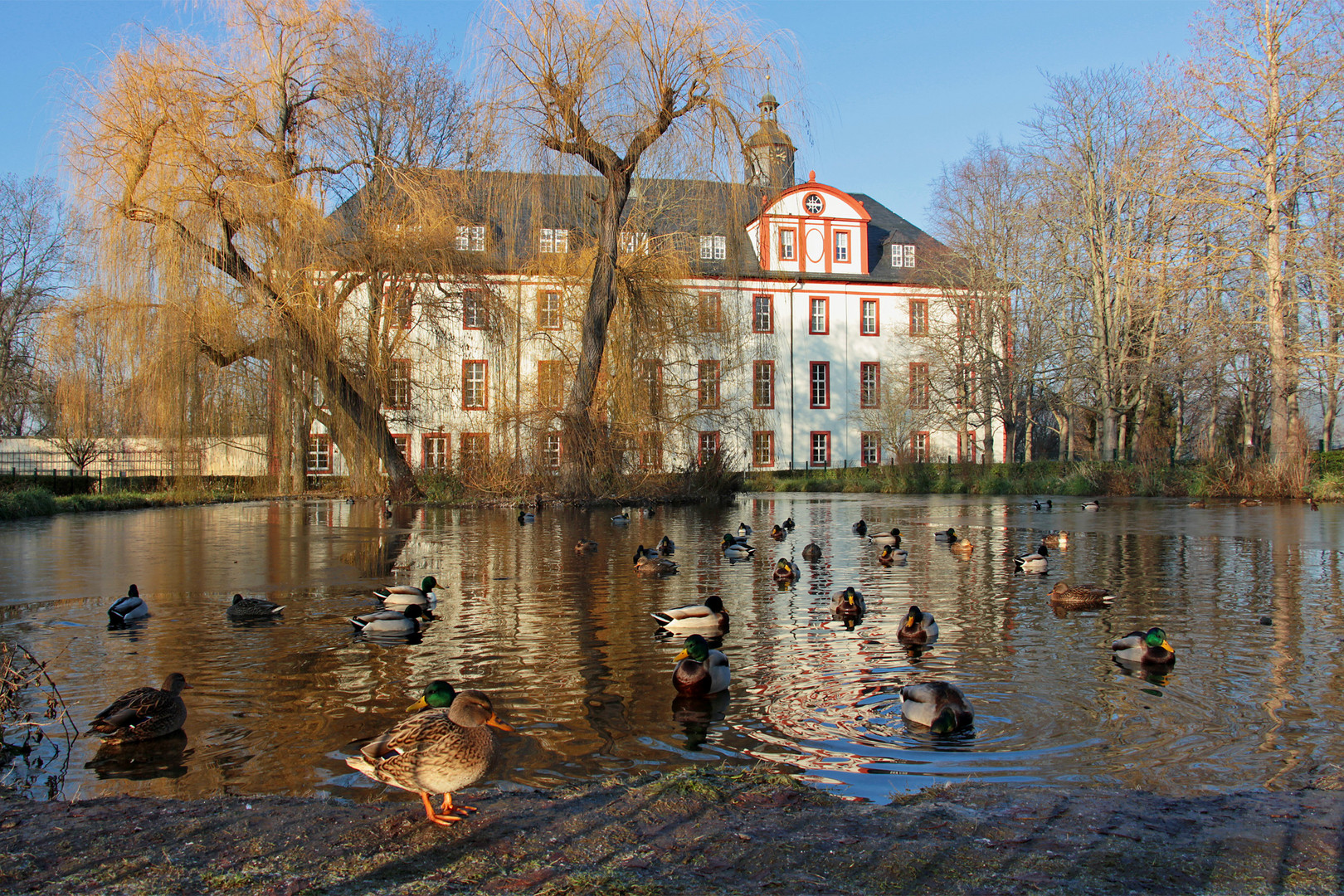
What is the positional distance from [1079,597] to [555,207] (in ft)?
50.5

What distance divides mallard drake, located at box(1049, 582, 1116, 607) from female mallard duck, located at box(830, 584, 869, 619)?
222 centimetres

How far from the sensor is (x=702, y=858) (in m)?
3.74

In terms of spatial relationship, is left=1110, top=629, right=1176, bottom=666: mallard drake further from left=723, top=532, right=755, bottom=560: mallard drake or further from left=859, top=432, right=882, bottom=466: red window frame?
left=859, top=432, right=882, bottom=466: red window frame

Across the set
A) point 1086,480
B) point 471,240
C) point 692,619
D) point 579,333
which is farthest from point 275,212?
point 1086,480

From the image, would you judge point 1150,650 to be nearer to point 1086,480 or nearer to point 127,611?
point 127,611

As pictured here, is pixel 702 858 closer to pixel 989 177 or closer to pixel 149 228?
pixel 149 228

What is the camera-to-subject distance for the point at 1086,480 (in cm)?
3353

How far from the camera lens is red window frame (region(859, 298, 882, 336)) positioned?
164 ft

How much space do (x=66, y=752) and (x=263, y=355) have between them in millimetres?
16181

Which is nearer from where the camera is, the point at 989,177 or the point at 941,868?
the point at 941,868

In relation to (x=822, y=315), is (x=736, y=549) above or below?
below

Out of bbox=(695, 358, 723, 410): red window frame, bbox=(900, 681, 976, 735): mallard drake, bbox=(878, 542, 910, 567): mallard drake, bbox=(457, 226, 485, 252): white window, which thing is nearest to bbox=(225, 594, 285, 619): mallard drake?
bbox=(900, 681, 976, 735): mallard drake

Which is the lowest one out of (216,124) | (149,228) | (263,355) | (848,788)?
(848,788)

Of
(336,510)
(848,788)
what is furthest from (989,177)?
(848,788)
